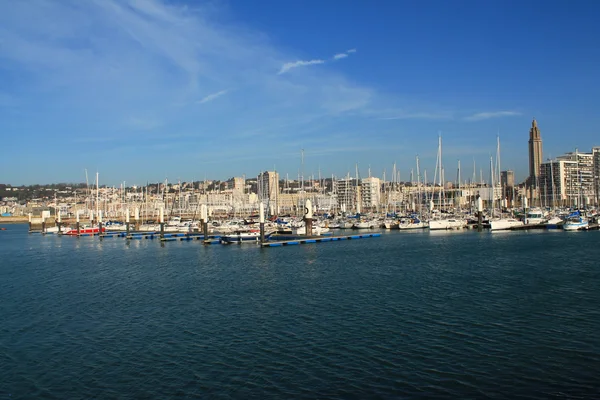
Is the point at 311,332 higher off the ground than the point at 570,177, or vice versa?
the point at 570,177

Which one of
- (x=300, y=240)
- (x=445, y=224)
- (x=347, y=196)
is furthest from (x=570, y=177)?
(x=300, y=240)

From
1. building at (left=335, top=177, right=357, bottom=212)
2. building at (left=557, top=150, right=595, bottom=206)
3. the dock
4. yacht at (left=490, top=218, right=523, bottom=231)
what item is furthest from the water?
building at (left=557, top=150, right=595, bottom=206)

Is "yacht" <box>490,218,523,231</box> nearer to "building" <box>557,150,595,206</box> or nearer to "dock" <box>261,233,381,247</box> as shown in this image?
"dock" <box>261,233,381,247</box>

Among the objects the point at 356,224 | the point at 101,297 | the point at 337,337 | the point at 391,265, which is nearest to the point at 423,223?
the point at 356,224

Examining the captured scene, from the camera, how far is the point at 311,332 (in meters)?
16.6

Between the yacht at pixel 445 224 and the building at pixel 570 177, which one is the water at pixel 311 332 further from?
the building at pixel 570 177

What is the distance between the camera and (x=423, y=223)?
73.2 meters

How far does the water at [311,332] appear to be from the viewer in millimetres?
12188

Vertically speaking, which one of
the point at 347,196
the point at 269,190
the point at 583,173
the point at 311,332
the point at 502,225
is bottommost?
the point at 311,332

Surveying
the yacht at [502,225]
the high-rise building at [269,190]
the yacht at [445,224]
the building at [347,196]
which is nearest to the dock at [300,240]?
the yacht at [445,224]

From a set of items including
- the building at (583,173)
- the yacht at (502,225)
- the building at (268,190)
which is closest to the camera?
the yacht at (502,225)

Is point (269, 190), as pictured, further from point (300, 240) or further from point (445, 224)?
point (300, 240)

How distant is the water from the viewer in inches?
480

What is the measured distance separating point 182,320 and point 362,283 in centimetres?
965
